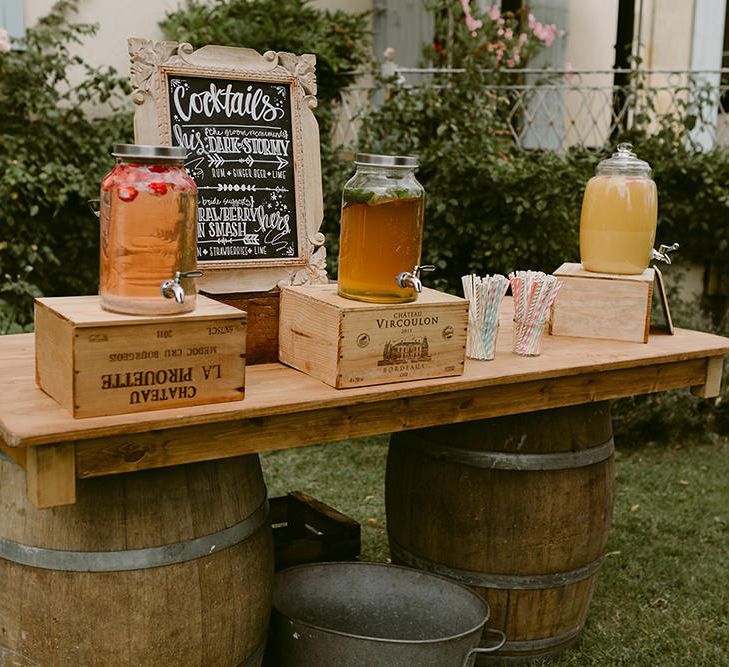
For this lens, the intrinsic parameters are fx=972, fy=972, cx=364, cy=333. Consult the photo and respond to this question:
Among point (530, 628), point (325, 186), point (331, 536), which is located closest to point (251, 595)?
point (331, 536)

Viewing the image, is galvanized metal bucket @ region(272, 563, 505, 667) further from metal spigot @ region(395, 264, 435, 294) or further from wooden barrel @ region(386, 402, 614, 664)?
metal spigot @ region(395, 264, 435, 294)

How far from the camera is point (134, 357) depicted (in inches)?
76.6

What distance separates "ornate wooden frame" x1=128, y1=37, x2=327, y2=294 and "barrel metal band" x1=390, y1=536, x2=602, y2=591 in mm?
1052

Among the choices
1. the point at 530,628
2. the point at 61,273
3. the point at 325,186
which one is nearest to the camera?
the point at 530,628

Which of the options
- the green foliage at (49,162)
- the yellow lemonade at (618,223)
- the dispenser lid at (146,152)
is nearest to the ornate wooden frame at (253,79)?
the dispenser lid at (146,152)

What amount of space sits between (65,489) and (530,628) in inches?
70.4

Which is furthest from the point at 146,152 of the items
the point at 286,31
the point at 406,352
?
the point at 286,31

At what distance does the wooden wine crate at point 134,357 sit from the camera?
1898 mm

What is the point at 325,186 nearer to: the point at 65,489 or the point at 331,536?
A: the point at 331,536

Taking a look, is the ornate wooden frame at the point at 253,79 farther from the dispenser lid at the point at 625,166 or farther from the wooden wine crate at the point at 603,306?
the dispenser lid at the point at 625,166

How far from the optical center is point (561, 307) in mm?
2951

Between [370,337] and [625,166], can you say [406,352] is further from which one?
[625,166]

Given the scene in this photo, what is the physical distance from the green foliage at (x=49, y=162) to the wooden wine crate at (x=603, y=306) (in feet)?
11.0

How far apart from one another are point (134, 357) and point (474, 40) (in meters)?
5.45
